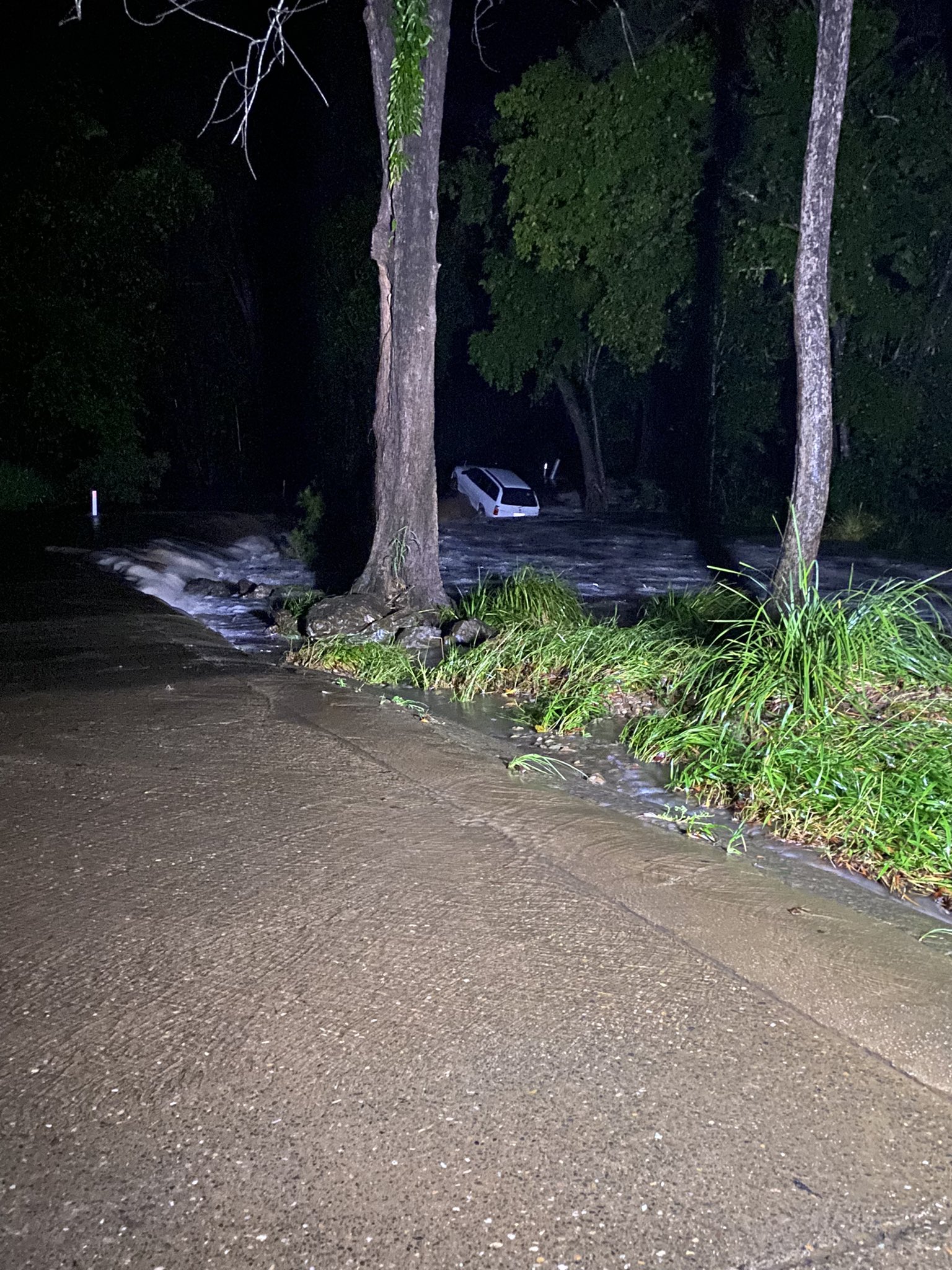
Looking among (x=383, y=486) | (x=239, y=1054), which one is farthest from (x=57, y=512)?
(x=239, y=1054)

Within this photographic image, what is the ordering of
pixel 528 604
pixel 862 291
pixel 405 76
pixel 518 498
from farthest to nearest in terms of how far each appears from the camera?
pixel 518 498, pixel 862 291, pixel 528 604, pixel 405 76

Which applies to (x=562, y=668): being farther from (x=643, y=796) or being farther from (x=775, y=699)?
(x=643, y=796)

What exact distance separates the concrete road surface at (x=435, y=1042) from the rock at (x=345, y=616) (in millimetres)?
4486

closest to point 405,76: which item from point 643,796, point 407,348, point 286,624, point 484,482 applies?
point 407,348

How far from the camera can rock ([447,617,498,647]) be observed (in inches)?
428

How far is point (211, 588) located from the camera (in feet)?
51.4

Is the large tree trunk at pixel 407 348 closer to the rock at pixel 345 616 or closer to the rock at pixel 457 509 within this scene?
the rock at pixel 345 616

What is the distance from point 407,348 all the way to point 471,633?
3207 mm

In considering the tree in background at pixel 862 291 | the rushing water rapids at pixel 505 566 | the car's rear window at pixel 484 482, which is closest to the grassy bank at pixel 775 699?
the rushing water rapids at pixel 505 566

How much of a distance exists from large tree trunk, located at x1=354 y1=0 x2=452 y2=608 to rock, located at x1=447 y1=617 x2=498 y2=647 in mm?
1024

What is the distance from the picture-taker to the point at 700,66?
63.0 ft

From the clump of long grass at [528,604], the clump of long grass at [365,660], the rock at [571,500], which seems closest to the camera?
the clump of long grass at [365,660]

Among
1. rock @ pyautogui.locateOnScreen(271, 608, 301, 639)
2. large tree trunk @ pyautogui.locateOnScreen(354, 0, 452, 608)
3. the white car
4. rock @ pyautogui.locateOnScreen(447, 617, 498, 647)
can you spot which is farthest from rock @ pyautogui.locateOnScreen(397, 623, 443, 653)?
the white car

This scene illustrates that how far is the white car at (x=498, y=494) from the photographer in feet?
93.8
